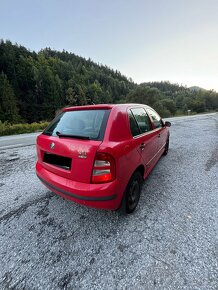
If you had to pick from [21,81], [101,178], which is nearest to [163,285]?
[101,178]

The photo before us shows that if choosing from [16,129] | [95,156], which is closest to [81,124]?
[95,156]

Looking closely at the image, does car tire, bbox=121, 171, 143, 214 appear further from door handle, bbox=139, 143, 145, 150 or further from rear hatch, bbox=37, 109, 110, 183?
rear hatch, bbox=37, 109, 110, 183

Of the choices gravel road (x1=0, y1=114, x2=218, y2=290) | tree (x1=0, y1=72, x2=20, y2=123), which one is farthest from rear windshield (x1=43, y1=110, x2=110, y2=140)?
tree (x1=0, y1=72, x2=20, y2=123)

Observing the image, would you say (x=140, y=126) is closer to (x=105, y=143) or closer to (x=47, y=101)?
(x=105, y=143)

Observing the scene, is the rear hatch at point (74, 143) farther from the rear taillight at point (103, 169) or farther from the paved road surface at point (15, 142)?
the paved road surface at point (15, 142)

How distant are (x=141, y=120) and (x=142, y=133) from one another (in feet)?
1.06

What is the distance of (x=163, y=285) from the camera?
1.53m

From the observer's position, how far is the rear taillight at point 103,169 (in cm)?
193

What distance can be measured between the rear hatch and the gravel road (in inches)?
30.5

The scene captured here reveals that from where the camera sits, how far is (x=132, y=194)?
253cm

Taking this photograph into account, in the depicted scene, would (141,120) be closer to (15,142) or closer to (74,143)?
(74,143)

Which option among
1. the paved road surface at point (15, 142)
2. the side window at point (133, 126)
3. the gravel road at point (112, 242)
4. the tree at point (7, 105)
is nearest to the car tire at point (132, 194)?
the gravel road at point (112, 242)

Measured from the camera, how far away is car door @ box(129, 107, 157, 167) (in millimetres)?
2576

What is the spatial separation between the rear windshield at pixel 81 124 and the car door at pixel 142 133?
0.54 m
